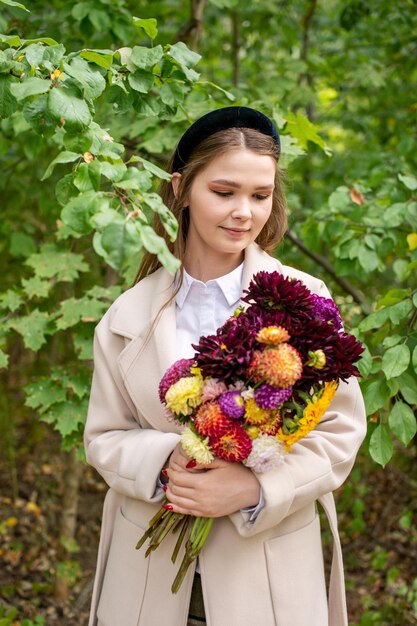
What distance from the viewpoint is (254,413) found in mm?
1483

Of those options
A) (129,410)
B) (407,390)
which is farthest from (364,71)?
(129,410)

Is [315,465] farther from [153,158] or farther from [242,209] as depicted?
[153,158]

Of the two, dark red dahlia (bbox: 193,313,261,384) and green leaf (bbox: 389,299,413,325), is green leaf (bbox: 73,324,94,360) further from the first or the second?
dark red dahlia (bbox: 193,313,261,384)

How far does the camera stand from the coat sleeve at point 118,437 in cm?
180

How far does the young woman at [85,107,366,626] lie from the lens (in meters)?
1.73

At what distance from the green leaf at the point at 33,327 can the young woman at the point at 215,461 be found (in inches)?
29.0

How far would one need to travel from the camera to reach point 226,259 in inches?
77.5

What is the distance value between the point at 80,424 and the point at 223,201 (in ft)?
4.30

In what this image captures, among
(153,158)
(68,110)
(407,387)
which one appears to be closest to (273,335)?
(68,110)

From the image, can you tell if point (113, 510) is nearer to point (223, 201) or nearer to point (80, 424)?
point (80, 424)

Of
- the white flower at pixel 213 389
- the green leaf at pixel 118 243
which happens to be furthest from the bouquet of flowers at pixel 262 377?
the green leaf at pixel 118 243

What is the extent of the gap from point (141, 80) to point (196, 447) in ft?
3.07

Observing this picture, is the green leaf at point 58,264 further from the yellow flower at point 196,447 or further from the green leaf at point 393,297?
the yellow flower at point 196,447

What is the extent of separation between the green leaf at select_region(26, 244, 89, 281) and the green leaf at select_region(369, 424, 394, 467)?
1.32m
